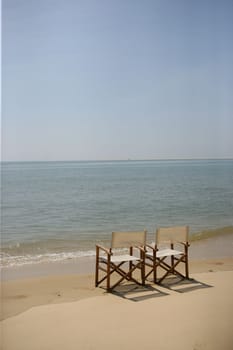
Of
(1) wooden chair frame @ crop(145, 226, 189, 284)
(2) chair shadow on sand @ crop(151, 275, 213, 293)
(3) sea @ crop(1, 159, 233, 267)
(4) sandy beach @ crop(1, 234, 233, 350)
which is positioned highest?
(1) wooden chair frame @ crop(145, 226, 189, 284)

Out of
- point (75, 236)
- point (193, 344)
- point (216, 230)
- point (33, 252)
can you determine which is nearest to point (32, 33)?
point (193, 344)

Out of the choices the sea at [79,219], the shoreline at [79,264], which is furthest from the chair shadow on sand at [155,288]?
the sea at [79,219]

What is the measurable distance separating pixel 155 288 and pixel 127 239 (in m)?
0.49

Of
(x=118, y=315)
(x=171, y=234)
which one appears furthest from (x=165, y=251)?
(x=118, y=315)

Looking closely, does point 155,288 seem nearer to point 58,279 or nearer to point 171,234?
point 171,234

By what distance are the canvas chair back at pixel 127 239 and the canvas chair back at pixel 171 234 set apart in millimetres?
181

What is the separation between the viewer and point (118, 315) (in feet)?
8.75

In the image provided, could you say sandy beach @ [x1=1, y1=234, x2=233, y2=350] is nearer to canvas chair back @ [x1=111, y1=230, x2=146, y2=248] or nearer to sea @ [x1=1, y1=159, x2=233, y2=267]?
canvas chair back @ [x1=111, y1=230, x2=146, y2=248]

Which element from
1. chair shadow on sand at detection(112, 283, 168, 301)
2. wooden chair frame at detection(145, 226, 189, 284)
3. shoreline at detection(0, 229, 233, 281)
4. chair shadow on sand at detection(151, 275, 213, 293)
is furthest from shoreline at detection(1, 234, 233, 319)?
wooden chair frame at detection(145, 226, 189, 284)

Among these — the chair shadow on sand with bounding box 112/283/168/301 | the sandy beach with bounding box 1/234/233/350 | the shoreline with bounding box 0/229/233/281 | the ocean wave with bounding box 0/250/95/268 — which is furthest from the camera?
the ocean wave with bounding box 0/250/95/268

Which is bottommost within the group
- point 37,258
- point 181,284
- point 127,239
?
point 37,258

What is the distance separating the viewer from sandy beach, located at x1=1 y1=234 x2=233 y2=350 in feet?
7.27

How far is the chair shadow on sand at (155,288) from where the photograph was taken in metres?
3.16

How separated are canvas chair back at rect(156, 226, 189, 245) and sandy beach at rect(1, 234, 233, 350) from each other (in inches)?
15.3
